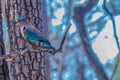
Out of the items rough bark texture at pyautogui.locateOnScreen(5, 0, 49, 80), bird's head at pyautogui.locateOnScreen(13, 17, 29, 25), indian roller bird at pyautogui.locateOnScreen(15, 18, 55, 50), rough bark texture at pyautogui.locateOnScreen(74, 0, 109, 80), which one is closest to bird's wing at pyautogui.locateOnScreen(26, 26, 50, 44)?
indian roller bird at pyautogui.locateOnScreen(15, 18, 55, 50)

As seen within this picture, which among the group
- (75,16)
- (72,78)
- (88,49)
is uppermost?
(75,16)

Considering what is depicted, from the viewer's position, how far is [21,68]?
409 cm

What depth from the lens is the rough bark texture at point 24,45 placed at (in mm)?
4094

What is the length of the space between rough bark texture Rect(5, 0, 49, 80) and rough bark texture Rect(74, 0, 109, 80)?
1832 millimetres

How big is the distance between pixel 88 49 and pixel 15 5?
216cm

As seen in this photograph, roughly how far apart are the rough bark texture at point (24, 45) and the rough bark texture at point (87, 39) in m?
1.83

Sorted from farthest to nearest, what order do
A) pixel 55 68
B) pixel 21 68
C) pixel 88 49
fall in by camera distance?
pixel 55 68, pixel 88 49, pixel 21 68

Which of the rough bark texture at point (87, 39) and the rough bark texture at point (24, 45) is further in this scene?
the rough bark texture at point (87, 39)

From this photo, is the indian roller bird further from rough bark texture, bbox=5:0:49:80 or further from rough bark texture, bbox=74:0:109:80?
rough bark texture, bbox=74:0:109:80

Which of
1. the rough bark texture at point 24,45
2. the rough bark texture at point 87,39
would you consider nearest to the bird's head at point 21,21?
the rough bark texture at point 24,45

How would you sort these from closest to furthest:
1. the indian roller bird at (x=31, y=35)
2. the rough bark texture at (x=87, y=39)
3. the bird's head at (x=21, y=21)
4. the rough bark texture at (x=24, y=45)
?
1. the indian roller bird at (x=31, y=35)
2. the bird's head at (x=21, y=21)
3. the rough bark texture at (x=24, y=45)
4. the rough bark texture at (x=87, y=39)

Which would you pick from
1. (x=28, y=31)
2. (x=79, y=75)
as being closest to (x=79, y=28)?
(x=79, y=75)

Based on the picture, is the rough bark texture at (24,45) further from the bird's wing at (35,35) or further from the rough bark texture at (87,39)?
the rough bark texture at (87,39)

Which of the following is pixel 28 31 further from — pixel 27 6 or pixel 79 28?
pixel 79 28
